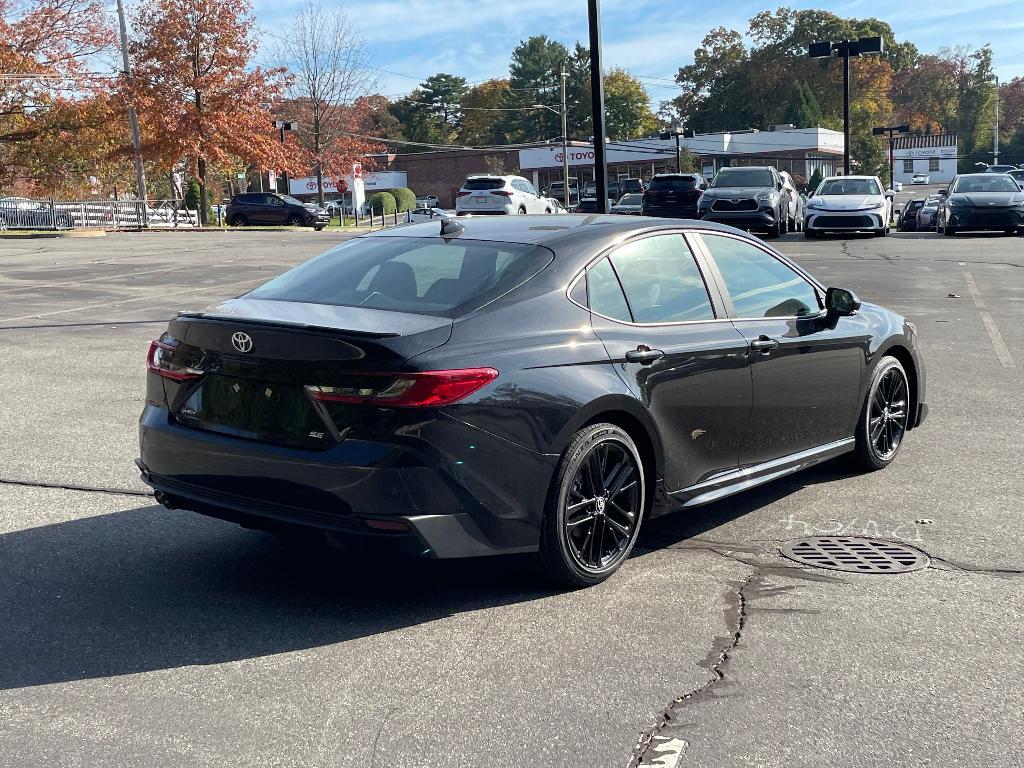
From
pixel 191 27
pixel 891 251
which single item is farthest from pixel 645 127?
pixel 891 251

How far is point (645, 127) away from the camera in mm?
124688

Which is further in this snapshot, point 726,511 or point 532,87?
point 532,87

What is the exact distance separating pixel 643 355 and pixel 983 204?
26125 millimetres

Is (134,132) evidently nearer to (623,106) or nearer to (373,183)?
(373,183)

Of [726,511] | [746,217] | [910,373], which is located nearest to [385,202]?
[746,217]

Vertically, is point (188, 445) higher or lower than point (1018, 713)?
higher

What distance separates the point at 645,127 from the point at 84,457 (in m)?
122

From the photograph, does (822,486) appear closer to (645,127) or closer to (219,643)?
(219,643)

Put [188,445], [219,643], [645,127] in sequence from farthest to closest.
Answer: [645,127], [188,445], [219,643]

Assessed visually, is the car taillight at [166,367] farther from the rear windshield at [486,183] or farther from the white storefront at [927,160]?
the white storefront at [927,160]

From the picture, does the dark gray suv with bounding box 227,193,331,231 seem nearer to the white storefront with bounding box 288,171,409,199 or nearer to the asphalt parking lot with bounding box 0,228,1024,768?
the asphalt parking lot with bounding box 0,228,1024,768

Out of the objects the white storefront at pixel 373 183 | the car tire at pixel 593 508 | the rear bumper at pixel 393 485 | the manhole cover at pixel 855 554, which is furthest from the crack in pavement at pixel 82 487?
the white storefront at pixel 373 183

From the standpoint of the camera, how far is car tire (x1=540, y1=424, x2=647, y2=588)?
14.9ft

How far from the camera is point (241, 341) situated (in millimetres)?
4422
